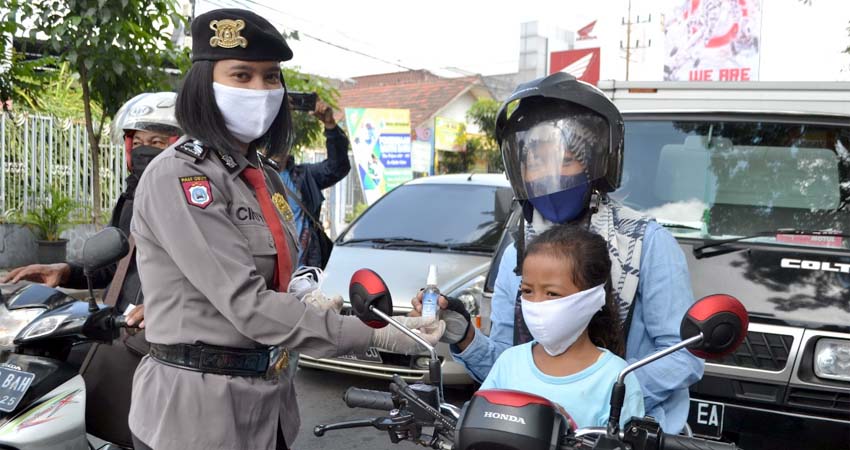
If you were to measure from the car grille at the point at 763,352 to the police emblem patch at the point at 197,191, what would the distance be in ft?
7.54

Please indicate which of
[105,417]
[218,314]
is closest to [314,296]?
[218,314]

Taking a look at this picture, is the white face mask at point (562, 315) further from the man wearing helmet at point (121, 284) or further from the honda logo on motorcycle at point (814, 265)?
the honda logo on motorcycle at point (814, 265)

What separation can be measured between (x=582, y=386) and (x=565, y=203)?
54 centimetres

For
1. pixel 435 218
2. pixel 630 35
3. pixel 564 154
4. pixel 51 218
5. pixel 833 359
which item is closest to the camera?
pixel 564 154

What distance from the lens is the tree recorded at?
22.0ft

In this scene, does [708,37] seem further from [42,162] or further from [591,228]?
[591,228]

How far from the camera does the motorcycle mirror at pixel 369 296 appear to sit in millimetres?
1691

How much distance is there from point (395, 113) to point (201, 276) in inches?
617

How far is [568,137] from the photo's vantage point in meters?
2.12

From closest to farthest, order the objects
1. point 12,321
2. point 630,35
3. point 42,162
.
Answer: point 12,321, point 42,162, point 630,35

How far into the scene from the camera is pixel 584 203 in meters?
2.12

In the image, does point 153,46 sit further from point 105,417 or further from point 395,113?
point 395,113

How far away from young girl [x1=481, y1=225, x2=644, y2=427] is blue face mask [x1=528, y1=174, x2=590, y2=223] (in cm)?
17

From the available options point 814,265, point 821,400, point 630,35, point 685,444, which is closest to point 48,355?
point 685,444
